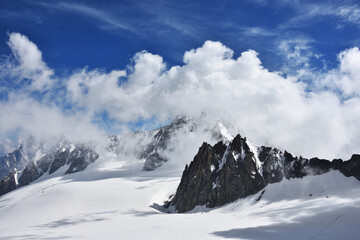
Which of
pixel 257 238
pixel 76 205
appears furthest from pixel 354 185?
pixel 76 205

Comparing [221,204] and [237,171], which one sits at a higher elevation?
[237,171]

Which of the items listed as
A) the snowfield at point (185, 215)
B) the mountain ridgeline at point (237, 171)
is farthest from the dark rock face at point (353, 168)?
the snowfield at point (185, 215)

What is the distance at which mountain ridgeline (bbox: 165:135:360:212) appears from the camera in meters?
69.8

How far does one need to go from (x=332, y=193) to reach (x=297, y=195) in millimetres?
7897

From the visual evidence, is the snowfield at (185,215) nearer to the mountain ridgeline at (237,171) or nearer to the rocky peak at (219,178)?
the mountain ridgeline at (237,171)

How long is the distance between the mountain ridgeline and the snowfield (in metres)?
3.06

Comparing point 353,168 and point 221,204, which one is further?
point 221,204

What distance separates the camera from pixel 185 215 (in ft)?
208

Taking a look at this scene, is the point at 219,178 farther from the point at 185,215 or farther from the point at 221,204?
the point at 185,215

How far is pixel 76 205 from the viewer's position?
93.9m

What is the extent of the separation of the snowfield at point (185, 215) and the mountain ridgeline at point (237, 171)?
306cm

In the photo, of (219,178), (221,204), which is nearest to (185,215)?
(221,204)

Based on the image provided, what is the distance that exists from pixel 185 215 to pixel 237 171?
2468 centimetres

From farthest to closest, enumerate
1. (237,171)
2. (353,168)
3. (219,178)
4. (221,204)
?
(219,178)
(237,171)
(221,204)
(353,168)
